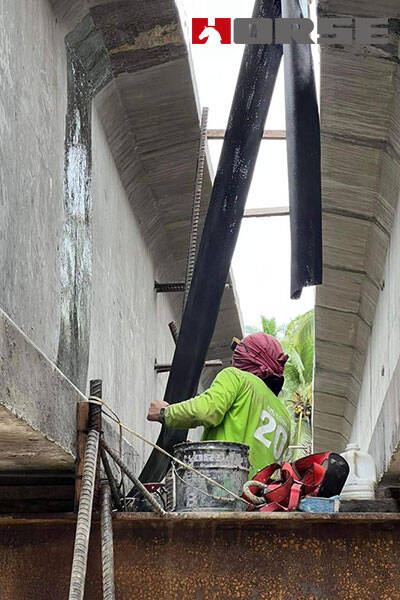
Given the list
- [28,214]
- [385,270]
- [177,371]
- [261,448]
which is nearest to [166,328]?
[385,270]

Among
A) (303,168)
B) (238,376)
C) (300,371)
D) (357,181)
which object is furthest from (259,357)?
(300,371)

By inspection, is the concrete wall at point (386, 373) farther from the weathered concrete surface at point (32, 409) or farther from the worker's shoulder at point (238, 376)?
the weathered concrete surface at point (32, 409)

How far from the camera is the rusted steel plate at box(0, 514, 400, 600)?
5.41m

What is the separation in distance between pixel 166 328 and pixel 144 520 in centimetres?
667

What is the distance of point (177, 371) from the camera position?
24.5 feet

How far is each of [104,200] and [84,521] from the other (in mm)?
3422

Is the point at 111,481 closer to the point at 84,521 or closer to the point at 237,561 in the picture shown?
the point at 84,521

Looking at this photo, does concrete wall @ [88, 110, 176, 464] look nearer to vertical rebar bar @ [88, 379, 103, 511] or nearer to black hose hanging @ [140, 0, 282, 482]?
black hose hanging @ [140, 0, 282, 482]

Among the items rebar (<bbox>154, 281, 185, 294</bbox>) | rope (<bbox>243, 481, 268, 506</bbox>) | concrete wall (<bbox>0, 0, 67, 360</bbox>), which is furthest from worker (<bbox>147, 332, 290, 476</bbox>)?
rebar (<bbox>154, 281, 185, 294</bbox>)

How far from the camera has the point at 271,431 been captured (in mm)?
6582

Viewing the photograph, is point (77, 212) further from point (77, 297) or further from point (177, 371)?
point (177, 371)

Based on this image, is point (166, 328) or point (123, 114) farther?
point (166, 328)

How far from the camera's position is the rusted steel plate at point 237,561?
5.41m

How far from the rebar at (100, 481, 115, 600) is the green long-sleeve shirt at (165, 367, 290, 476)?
0.89 m
